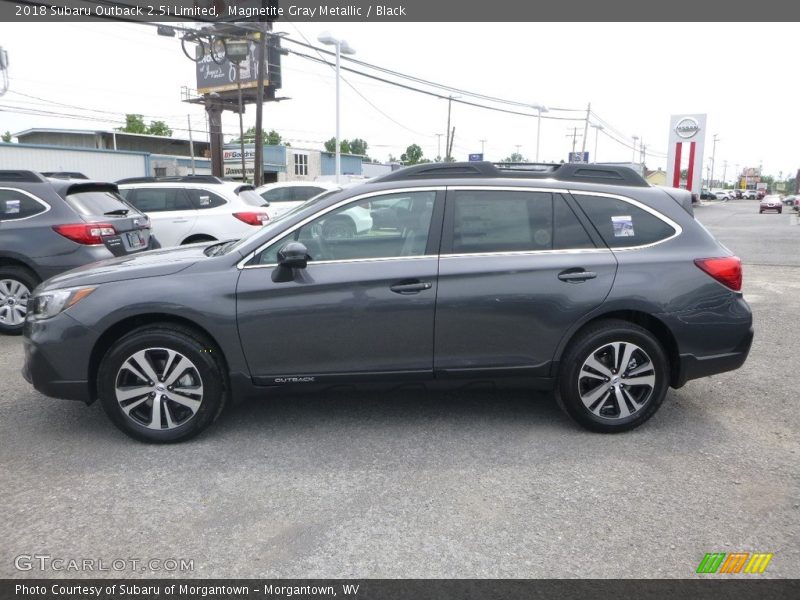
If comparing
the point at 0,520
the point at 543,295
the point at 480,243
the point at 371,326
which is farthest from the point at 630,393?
the point at 0,520

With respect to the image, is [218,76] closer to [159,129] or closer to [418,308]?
[159,129]

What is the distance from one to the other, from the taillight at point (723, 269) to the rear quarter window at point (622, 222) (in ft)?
0.95

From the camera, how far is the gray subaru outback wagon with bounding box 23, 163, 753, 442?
12.8 feet

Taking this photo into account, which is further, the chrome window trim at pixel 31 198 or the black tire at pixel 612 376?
the chrome window trim at pixel 31 198

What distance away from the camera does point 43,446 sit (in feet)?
13.0

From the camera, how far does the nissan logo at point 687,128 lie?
5373 cm

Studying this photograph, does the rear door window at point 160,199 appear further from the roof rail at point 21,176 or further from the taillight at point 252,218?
the roof rail at point 21,176

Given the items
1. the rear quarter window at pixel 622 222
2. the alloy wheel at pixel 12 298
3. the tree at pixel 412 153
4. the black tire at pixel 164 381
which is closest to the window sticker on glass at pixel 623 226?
the rear quarter window at pixel 622 222

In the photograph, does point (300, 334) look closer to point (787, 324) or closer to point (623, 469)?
point (623, 469)

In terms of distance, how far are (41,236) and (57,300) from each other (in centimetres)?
337

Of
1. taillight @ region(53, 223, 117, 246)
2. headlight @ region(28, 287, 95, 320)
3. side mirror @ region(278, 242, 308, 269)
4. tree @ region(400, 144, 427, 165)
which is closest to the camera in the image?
side mirror @ region(278, 242, 308, 269)
